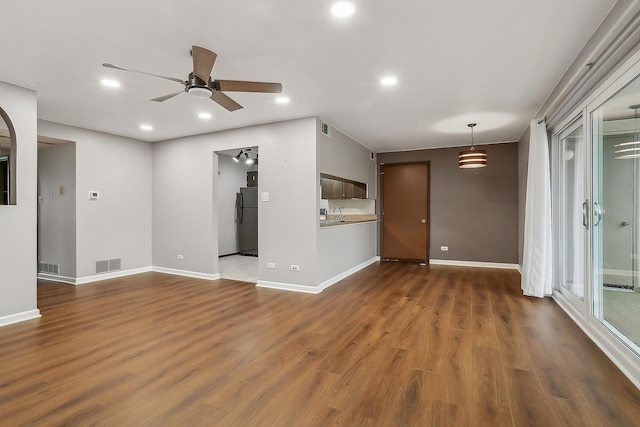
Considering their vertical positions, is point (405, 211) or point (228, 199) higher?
point (228, 199)

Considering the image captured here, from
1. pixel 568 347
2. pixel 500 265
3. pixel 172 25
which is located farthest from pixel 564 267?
pixel 172 25

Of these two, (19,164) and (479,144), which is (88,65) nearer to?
(19,164)

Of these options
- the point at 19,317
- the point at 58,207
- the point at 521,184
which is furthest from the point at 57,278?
the point at 521,184

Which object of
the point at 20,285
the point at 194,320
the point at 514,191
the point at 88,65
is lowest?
the point at 194,320

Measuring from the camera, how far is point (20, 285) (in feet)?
11.4

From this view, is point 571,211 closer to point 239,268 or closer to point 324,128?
point 324,128

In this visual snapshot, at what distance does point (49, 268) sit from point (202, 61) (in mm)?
5374

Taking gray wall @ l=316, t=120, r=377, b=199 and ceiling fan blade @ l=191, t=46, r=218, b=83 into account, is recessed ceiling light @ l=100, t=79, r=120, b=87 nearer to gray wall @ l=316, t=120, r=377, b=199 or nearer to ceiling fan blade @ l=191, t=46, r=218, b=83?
ceiling fan blade @ l=191, t=46, r=218, b=83

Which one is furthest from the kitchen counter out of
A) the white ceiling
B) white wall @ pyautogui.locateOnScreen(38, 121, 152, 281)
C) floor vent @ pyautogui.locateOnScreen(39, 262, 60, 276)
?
floor vent @ pyautogui.locateOnScreen(39, 262, 60, 276)

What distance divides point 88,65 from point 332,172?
11.2 ft

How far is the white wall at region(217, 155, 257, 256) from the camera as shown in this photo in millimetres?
7980

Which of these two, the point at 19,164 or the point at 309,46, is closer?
the point at 309,46

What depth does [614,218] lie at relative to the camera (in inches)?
122

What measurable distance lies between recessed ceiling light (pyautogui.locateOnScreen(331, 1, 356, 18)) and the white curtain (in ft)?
11.4
